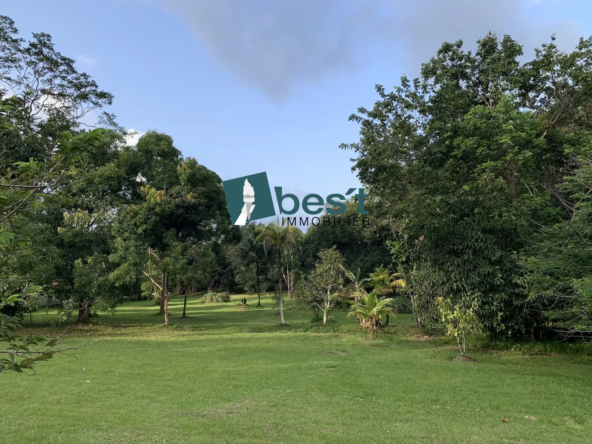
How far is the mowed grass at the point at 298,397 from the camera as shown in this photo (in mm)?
4871

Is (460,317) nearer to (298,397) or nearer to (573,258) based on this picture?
(573,258)

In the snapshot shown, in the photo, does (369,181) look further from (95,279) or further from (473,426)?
(95,279)

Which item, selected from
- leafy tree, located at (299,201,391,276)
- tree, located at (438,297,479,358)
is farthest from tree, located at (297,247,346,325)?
leafy tree, located at (299,201,391,276)

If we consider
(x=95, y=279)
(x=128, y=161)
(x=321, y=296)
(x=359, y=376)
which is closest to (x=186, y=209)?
(x=128, y=161)

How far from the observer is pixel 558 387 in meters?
7.27

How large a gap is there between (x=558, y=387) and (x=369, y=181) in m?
7.48

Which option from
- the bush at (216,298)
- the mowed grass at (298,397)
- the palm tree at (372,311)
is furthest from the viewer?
the bush at (216,298)

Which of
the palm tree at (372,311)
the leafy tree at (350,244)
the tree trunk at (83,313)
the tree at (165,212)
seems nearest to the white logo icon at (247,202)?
the tree at (165,212)

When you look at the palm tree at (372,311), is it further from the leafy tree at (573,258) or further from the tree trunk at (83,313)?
the tree trunk at (83,313)

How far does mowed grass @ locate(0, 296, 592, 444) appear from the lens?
4871 millimetres

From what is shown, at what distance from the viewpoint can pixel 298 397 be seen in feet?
21.5

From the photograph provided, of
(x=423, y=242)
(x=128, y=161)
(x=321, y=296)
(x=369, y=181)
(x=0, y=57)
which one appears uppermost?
(x=0, y=57)

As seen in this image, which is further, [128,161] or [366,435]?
[128,161]

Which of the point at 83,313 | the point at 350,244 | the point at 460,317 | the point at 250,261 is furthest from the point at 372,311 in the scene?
the point at 350,244
